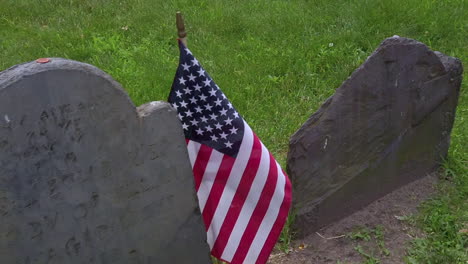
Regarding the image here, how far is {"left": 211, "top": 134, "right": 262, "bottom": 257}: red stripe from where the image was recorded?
9.85 ft

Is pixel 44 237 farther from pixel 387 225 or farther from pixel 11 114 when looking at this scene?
pixel 387 225

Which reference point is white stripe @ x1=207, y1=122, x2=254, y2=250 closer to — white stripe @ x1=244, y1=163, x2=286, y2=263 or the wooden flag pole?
white stripe @ x1=244, y1=163, x2=286, y2=263

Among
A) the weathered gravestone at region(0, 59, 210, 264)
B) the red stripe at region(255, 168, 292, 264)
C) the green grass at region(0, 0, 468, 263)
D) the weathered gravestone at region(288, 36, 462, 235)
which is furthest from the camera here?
the green grass at region(0, 0, 468, 263)

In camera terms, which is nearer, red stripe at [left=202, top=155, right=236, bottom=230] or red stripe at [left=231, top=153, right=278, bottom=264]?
red stripe at [left=202, top=155, right=236, bottom=230]

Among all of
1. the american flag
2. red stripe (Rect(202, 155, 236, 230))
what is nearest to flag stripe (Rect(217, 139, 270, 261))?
the american flag

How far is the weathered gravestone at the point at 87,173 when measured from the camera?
7.91ft

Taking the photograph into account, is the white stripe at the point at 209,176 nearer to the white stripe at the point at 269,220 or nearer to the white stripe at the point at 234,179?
the white stripe at the point at 234,179

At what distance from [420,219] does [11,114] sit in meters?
2.51

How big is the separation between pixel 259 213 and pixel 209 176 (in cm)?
32

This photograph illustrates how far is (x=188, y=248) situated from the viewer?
3068mm

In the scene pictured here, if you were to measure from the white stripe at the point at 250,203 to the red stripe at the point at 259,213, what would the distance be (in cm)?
2

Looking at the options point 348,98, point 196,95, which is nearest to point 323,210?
point 348,98

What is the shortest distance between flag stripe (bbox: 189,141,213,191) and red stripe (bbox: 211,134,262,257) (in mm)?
186

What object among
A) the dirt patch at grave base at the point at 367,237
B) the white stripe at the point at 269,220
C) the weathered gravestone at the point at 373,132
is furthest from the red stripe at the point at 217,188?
the dirt patch at grave base at the point at 367,237
